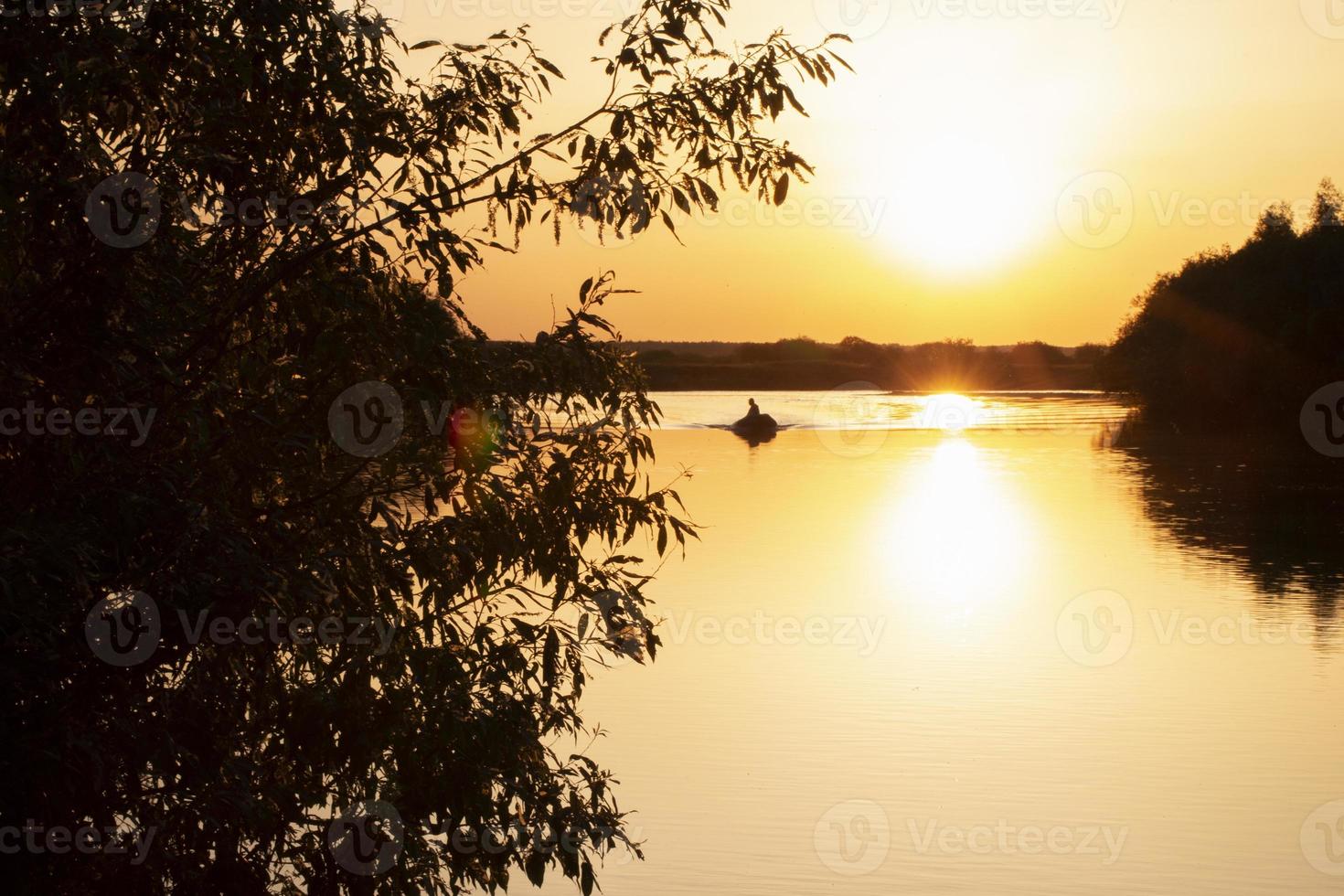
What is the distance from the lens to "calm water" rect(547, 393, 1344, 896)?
11250 mm

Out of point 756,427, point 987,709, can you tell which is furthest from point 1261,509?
point 756,427

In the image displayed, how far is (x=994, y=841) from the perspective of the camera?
38.0 feet

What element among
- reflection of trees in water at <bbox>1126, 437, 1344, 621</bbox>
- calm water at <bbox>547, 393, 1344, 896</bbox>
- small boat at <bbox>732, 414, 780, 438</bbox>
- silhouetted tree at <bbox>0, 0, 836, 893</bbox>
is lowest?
calm water at <bbox>547, 393, 1344, 896</bbox>

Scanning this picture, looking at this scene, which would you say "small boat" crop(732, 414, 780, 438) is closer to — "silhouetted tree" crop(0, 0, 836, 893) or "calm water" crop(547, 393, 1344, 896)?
"calm water" crop(547, 393, 1344, 896)

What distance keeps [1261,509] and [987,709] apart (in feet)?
73.9

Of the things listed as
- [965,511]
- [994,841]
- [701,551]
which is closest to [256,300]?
[994,841]

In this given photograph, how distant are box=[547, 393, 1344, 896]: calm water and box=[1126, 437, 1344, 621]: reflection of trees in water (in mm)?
170

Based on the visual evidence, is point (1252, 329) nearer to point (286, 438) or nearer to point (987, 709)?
point (987, 709)

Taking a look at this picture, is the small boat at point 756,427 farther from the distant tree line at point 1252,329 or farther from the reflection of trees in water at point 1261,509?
the distant tree line at point 1252,329

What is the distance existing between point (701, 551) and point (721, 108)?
65.5 feet

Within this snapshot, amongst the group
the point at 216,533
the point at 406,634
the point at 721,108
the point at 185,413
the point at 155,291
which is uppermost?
the point at 721,108

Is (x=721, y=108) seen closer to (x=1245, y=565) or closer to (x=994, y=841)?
(x=994, y=841)

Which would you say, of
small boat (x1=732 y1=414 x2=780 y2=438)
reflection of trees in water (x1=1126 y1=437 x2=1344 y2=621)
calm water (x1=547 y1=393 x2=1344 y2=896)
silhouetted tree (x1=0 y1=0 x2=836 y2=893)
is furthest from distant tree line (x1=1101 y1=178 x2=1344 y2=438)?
silhouetted tree (x1=0 y1=0 x2=836 y2=893)

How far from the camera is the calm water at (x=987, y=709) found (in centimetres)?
1125
